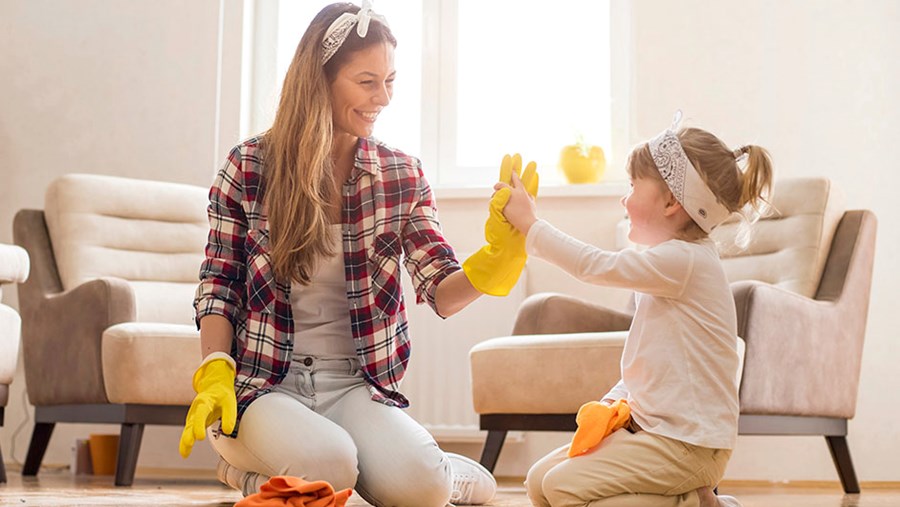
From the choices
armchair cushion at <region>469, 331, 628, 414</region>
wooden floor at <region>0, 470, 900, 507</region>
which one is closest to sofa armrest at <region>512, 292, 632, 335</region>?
armchair cushion at <region>469, 331, 628, 414</region>

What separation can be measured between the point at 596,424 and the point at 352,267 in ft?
1.60

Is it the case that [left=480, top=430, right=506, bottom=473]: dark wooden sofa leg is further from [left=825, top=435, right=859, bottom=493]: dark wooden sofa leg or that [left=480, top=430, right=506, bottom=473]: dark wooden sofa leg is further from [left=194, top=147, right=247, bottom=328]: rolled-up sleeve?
[left=194, top=147, right=247, bottom=328]: rolled-up sleeve

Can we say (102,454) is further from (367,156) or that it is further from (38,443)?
(367,156)

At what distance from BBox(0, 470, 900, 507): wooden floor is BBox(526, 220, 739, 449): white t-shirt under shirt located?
59 cm

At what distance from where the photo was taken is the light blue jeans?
156cm

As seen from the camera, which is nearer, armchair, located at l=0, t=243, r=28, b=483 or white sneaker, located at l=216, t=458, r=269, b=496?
white sneaker, located at l=216, t=458, r=269, b=496

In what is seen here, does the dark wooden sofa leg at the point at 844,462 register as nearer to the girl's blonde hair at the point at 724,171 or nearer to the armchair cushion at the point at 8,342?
the girl's blonde hair at the point at 724,171

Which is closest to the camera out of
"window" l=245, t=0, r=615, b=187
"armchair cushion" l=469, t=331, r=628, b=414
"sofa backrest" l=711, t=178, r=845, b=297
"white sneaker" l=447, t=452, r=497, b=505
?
"white sneaker" l=447, t=452, r=497, b=505

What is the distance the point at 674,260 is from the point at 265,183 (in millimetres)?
700

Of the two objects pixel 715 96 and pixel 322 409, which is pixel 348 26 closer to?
pixel 322 409

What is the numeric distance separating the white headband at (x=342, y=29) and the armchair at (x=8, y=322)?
1.19 m

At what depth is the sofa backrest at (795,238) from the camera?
9.39 ft

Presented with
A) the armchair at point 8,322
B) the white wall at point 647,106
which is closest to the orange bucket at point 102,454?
the white wall at point 647,106

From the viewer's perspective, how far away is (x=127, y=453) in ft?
8.66
